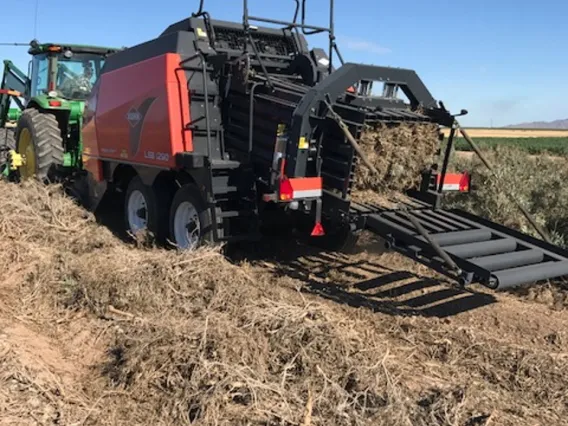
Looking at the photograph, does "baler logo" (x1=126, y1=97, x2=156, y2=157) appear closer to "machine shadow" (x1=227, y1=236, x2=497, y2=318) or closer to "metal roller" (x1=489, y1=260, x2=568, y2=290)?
"machine shadow" (x1=227, y1=236, x2=497, y2=318)

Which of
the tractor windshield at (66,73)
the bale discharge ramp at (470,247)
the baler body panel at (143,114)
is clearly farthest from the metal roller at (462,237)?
the tractor windshield at (66,73)

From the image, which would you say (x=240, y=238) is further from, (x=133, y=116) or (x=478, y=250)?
(x=478, y=250)

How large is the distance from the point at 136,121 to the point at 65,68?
142 inches

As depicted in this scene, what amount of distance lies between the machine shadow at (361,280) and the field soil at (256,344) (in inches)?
1.2

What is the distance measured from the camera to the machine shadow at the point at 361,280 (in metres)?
5.48

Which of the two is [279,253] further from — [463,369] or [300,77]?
[463,369]

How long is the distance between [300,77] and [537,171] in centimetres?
404

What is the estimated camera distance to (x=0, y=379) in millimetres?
3377

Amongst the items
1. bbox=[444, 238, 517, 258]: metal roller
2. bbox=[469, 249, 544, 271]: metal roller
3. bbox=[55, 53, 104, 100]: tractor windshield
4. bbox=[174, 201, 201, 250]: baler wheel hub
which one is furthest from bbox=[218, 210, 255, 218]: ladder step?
bbox=[55, 53, 104, 100]: tractor windshield

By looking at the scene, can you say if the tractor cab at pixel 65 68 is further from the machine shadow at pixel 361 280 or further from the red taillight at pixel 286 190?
the red taillight at pixel 286 190

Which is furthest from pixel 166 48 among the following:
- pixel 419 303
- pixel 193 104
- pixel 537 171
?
pixel 537 171

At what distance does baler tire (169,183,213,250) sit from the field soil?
59 centimetres

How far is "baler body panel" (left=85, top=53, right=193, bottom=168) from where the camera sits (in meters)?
6.30

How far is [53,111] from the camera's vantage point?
9.73 m
